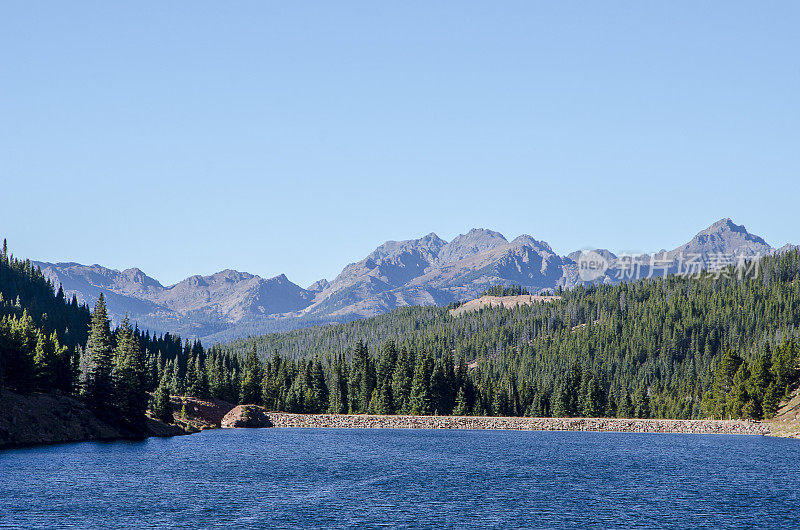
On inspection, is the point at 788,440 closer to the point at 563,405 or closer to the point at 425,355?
the point at 563,405

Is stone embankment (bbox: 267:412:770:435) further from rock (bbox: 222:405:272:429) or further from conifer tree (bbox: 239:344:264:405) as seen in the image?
conifer tree (bbox: 239:344:264:405)

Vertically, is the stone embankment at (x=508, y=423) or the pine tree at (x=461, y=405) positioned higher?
the pine tree at (x=461, y=405)

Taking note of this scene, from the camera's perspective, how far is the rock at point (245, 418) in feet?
558

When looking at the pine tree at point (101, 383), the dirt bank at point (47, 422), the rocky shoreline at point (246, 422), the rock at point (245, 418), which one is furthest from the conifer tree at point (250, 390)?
the pine tree at point (101, 383)

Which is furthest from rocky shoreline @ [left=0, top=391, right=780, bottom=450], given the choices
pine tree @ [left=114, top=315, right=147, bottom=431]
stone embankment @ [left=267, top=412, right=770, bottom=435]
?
pine tree @ [left=114, top=315, right=147, bottom=431]

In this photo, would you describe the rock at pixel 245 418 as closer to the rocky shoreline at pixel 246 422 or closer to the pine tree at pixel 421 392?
the rocky shoreline at pixel 246 422

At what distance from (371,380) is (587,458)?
297 ft

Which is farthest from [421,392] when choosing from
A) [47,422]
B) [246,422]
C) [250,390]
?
[47,422]

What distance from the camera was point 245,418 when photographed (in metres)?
171

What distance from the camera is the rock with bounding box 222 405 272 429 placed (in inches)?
6693

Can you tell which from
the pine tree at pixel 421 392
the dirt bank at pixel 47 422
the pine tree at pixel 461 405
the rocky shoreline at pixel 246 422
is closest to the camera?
the dirt bank at pixel 47 422

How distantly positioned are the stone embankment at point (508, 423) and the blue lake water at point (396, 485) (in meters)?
36.4

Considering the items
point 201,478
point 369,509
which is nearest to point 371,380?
point 201,478

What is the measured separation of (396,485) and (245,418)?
9895 centimetres
